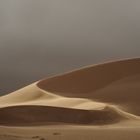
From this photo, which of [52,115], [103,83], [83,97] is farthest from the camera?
[103,83]

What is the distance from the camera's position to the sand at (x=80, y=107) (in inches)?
420

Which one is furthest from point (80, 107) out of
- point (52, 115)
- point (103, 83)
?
point (103, 83)

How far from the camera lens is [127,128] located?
11.2 metres

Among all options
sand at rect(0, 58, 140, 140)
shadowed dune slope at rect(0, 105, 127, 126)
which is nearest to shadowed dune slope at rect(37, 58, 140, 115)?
sand at rect(0, 58, 140, 140)

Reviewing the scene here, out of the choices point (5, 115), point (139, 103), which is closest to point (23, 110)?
point (5, 115)

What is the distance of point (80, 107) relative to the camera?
13.9 m

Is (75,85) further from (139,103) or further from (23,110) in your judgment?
(23,110)

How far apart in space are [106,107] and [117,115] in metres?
0.52

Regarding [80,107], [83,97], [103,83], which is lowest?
[80,107]

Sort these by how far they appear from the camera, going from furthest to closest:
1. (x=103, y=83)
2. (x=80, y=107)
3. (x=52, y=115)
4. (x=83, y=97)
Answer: (x=103, y=83)
(x=83, y=97)
(x=80, y=107)
(x=52, y=115)

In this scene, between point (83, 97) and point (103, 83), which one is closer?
point (83, 97)

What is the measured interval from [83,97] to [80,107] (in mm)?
3139

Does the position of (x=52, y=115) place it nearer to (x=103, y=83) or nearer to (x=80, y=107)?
(x=80, y=107)

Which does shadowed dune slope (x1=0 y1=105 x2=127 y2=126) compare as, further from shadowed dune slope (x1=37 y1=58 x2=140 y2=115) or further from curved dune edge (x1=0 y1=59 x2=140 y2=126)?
shadowed dune slope (x1=37 y1=58 x2=140 y2=115)
